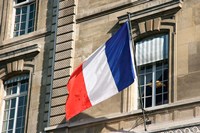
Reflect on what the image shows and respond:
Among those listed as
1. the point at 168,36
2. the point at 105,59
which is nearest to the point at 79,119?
the point at 105,59

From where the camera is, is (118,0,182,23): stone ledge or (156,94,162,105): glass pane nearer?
(156,94,162,105): glass pane

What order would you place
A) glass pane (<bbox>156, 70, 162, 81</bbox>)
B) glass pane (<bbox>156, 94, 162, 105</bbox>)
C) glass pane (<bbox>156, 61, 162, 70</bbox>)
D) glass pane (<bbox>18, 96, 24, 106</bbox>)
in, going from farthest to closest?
glass pane (<bbox>18, 96, 24, 106</bbox>) < glass pane (<bbox>156, 61, 162, 70</bbox>) < glass pane (<bbox>156, 70, 162, 81</bbox>) < glass pane (<bbox>156, 94, 162, 105</bbox>)

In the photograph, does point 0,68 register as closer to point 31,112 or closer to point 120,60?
point 31,112

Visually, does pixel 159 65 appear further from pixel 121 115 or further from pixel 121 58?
pixel 121 115

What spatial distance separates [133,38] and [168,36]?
4.31 ft

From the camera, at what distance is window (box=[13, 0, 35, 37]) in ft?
98.0

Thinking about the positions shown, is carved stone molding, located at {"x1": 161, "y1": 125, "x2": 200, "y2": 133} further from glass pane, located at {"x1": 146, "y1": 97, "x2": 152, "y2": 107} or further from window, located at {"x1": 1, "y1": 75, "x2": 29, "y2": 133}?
window, located at {"x1": 1, "y1": 75, "x2": 29, "y2": 133}

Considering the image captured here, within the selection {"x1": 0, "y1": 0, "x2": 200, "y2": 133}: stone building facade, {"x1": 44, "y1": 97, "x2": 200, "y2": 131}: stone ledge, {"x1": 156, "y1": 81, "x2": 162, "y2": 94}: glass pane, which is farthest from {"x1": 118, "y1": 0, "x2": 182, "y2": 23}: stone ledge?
{"x1": 44, "y1": 97, "x2": 200, "y2": 131}: stone ledge

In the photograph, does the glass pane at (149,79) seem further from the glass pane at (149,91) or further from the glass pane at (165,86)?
the glass pane at (165,86)

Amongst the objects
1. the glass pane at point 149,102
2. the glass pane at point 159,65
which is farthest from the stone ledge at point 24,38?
the glass pane at point 149,102

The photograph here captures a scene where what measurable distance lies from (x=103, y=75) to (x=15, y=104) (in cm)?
524

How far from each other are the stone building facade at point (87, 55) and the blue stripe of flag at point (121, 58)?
1083 mm

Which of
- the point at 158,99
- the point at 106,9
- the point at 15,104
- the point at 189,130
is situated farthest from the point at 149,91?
the point at 15,104

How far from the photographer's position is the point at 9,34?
29969mm
